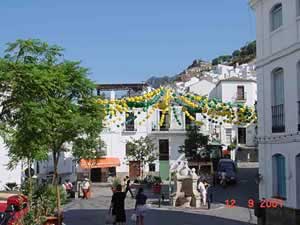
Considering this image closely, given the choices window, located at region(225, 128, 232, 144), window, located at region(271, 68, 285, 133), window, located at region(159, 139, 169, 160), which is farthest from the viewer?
window, located at region(225, 128, 232, 144)

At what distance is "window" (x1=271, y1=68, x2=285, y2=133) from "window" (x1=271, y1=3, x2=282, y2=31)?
1.66m

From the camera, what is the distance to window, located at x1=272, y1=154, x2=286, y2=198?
21.0 metres

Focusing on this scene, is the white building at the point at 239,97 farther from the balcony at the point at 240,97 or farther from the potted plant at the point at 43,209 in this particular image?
the potted plant at the point at 43,209

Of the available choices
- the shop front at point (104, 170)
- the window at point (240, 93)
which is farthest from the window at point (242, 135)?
the shop front at point (104, 170)

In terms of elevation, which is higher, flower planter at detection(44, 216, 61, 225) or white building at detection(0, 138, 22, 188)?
white building at detection(0, 138, 22, 188)

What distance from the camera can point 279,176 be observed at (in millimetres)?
21422

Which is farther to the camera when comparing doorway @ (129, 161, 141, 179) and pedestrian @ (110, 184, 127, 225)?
doorway @ (129, 161, 141, 179)

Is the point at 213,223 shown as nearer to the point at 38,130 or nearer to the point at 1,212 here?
the point at 1,212

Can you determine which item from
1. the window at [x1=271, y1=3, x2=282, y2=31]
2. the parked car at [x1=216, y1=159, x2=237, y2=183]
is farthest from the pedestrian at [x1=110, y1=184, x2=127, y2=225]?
the parked car at [x1=216, y1=159, x2=237, y2=183]

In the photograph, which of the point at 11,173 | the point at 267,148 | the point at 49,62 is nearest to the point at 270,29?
the point at 267,148

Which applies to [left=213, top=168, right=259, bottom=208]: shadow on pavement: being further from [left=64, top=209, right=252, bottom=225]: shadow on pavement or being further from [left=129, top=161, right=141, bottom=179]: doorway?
[left=129, top=161, right=141, bottom=179]: doorway

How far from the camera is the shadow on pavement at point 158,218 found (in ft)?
77.9

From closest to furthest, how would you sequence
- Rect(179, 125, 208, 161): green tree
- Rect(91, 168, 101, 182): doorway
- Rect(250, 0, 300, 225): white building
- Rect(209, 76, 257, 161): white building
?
1. Rect(250, 0, 300, 225): white building
2. Rect(179, 125, 208, 161): green tree
3. Rect(91, 168, 101, 182): doorway
4. Rect(209, 76, 257, 161): white building

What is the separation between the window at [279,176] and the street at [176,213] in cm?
271
